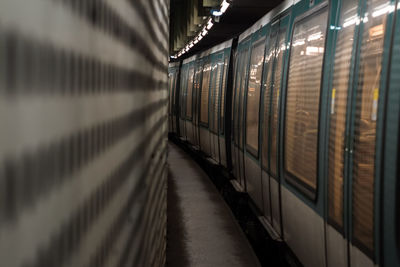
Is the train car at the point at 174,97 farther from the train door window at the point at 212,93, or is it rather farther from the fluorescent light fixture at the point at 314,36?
the fluorescent light fixture at the point at 314,36

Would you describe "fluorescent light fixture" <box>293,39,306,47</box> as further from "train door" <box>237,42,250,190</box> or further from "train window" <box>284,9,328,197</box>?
"train door" <box>237,42,250,190</box>

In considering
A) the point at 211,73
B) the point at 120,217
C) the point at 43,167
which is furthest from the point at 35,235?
the point at 211,73

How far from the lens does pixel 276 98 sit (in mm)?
5113

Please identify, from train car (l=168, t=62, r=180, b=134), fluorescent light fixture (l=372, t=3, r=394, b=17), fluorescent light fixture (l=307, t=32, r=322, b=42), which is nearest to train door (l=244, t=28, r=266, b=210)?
fluorescent light fixture (l=307, t=32, r=322, b=42)

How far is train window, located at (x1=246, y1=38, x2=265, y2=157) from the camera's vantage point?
20.6ft

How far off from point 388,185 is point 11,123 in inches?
84.9

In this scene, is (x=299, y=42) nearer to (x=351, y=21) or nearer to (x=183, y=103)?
(x=351, y=21)

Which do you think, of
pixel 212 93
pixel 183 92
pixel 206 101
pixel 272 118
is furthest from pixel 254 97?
pixel 183 92

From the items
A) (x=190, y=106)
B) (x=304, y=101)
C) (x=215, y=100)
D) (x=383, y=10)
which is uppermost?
(x=383, y=10)

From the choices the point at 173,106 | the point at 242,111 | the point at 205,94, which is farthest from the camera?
the point at 173,106

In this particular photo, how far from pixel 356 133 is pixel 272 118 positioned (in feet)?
8.05

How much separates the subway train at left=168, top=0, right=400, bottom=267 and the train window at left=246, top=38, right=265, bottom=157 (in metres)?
0.01

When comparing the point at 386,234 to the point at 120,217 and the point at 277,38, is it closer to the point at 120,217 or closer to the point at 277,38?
the point at 120,217

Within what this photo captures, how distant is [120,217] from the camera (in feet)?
4.53
